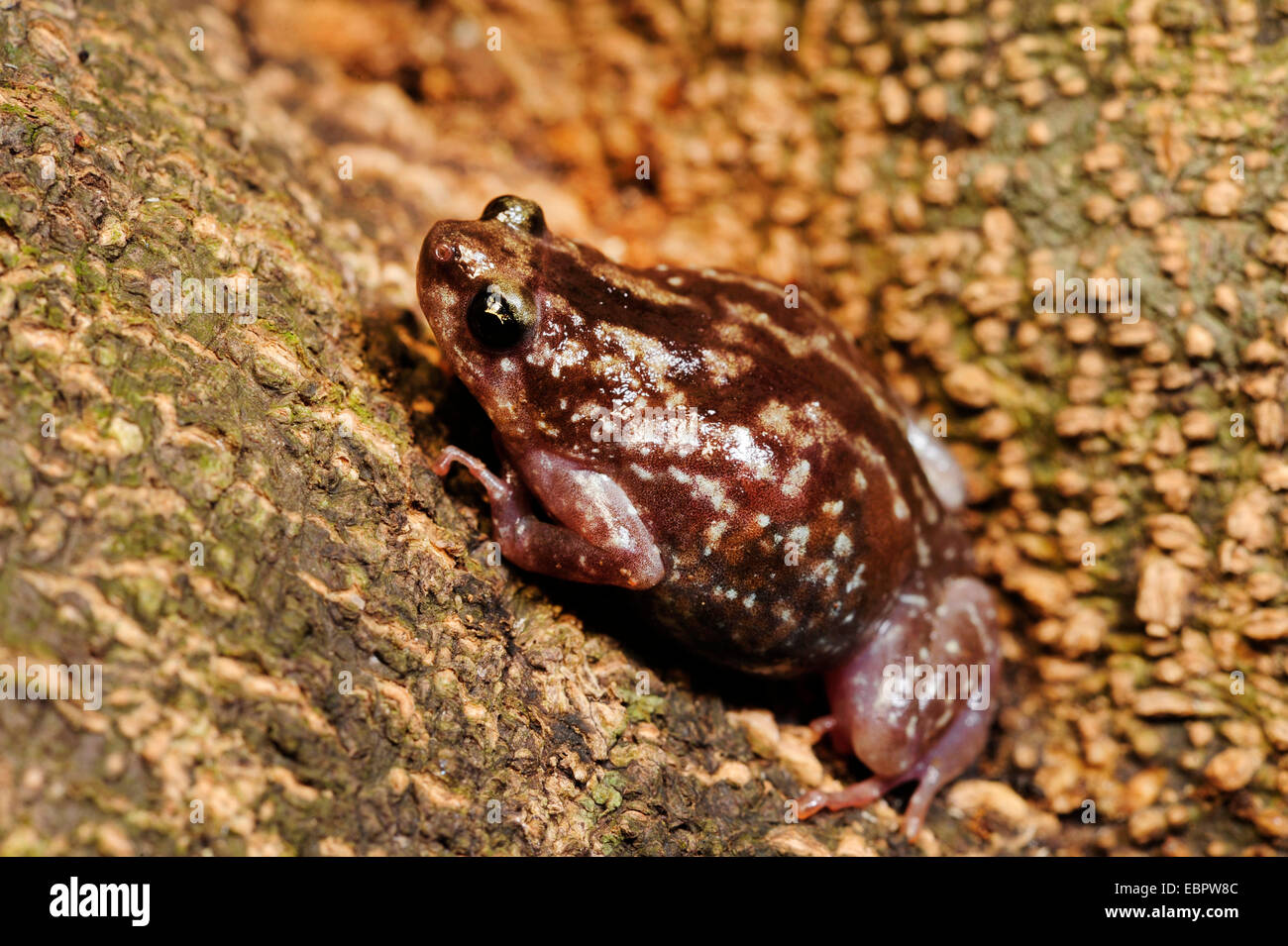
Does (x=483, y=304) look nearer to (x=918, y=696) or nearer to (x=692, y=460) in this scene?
(x=692, y=460)

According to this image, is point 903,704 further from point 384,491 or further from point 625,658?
point 384,491

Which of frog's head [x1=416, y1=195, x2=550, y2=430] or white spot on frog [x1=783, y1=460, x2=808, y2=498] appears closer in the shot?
frog's head [x1=416, y1=195, x2=550, y2=430]

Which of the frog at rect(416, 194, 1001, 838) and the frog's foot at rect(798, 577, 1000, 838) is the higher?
the frog at rect(416, 194, 1001, 838)

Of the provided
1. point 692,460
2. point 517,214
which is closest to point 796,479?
point 692,460

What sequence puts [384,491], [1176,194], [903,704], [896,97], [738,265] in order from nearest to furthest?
[384,491], [903,704], [1176,194], [896,97], [738,265]

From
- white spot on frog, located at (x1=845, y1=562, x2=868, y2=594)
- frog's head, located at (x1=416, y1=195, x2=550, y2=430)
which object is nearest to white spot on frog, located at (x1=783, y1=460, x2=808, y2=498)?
white spot on frog, located at (x1=845, y1=562, x2=868, y2=594)

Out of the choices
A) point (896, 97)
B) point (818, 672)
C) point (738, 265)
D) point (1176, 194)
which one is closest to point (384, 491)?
point (818, 672)

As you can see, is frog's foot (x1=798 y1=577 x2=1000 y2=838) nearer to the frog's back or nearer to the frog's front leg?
the frog's back
